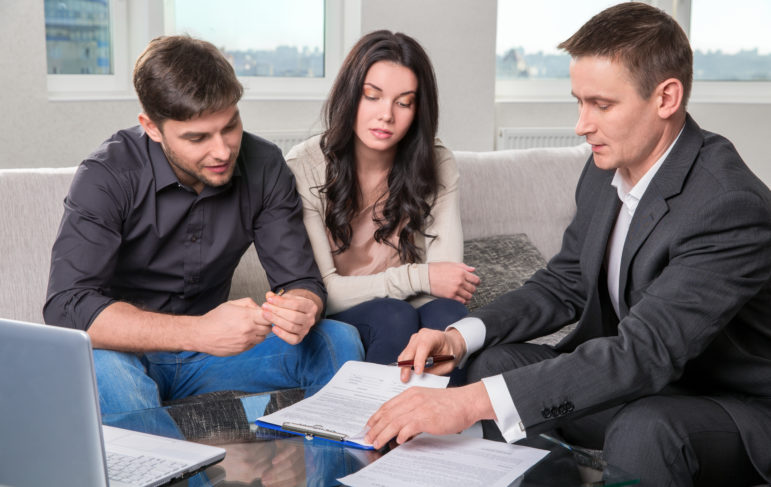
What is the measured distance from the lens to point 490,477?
1212mm

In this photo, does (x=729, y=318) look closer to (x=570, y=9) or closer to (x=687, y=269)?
(x=687, y=269)

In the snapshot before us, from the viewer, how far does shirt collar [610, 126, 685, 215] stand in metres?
1.57

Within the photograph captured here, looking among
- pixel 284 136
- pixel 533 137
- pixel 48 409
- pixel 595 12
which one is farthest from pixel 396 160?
pixel 595 12

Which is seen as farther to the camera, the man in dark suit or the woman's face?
the woman's face

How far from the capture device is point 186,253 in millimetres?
2018

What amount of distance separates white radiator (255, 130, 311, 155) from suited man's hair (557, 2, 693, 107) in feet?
8.34

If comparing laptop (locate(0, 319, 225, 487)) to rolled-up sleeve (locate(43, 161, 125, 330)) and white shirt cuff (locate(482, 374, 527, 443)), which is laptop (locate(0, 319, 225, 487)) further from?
rolled-up sleeve (locate(43, 161, 125, 330))

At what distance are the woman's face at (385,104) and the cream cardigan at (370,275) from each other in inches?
6.4

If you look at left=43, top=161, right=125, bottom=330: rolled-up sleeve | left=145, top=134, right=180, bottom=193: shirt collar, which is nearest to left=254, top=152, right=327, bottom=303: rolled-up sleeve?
left=145, top=134, right=180, bottom=193: shirt collar

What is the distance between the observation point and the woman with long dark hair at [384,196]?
2217 mm

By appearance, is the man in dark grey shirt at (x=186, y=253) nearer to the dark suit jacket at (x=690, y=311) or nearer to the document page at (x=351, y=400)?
the document page at (x=351, y=400)

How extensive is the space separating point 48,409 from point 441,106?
3.68m

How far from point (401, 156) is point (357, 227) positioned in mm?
238

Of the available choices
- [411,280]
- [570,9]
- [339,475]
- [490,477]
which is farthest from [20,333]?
[570,9]
